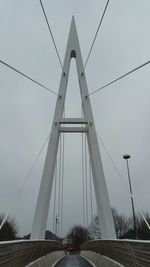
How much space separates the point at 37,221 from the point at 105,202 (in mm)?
3483

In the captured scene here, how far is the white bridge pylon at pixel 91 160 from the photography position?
14734mm

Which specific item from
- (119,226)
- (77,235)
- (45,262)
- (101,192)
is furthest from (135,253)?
(77,235)

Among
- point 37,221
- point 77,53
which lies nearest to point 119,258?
point 37,221

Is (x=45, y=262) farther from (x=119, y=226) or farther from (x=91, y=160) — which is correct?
(x=119, y=226)

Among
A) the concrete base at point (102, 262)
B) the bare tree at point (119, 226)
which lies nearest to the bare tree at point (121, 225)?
the bare tree at point (119, 226)

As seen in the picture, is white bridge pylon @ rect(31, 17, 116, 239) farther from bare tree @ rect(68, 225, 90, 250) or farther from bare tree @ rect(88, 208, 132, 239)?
bare tree @ rect(68, 225, 90, 250)

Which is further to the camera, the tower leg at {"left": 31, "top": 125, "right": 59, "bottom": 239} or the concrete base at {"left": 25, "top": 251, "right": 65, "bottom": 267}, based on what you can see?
the tower leg at {"left": 31, "top": 125, "right": 59, "bottom": 239}

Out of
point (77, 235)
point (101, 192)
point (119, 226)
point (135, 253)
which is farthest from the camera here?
point (77, 235)

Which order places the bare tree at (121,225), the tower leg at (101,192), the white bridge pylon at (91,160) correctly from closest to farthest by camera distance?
the tower leg at (101,192) < the white bridge pylon at (91,160) < the bare tree at (121,225)

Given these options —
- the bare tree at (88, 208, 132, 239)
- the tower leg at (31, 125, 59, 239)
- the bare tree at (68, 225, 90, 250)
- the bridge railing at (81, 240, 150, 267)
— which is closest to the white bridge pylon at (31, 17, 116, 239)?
the tower leg at (31, 125, 59, 239)

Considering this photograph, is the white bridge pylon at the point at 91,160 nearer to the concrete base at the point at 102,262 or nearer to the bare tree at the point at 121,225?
the concrete base at the point at 102,262

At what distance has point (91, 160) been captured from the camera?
16.0 meters

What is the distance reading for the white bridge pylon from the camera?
1473 centimetres

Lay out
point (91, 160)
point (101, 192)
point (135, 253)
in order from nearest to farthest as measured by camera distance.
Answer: point (135, 253) < point (101, 192) < point (91, 160)
